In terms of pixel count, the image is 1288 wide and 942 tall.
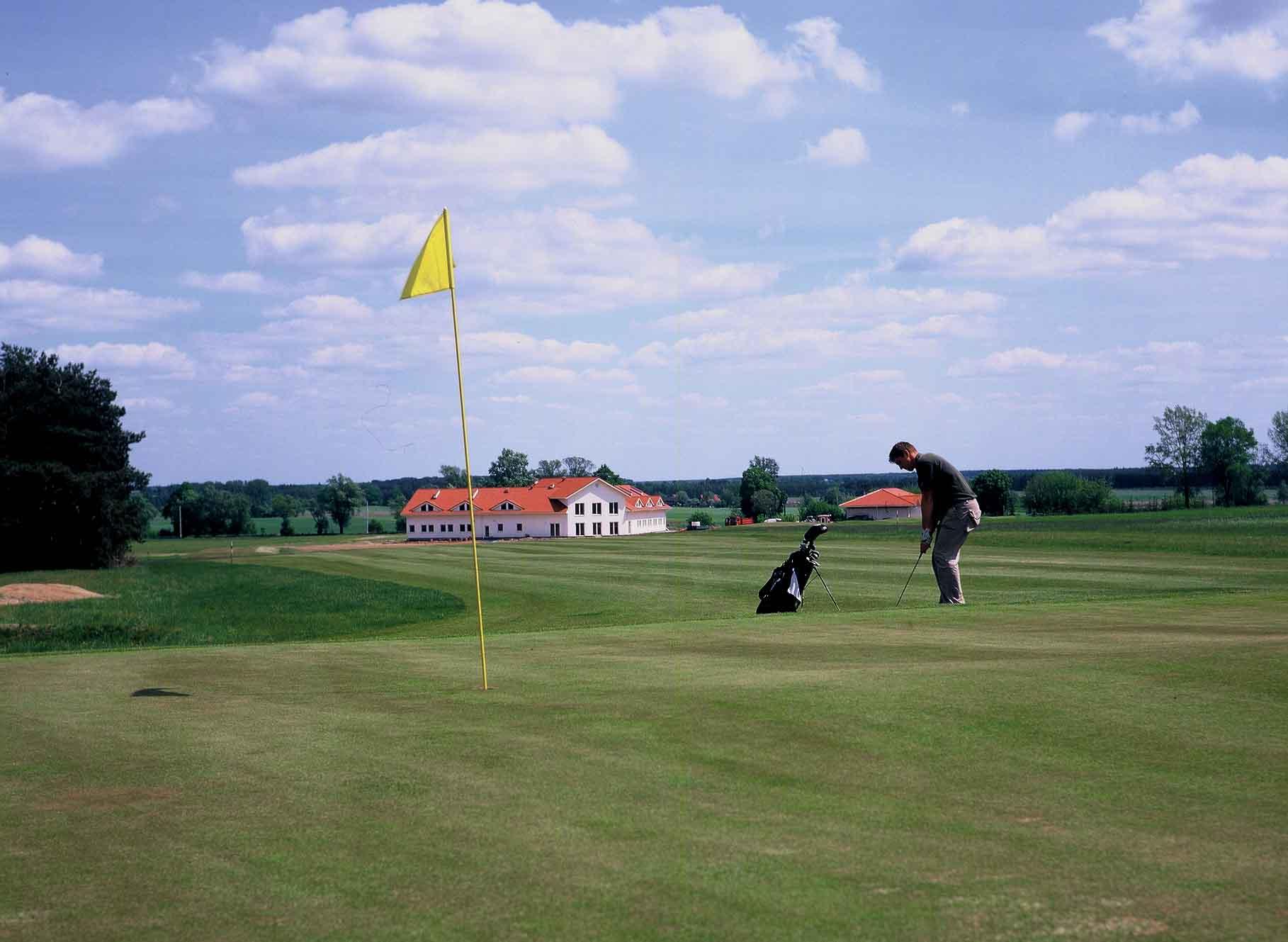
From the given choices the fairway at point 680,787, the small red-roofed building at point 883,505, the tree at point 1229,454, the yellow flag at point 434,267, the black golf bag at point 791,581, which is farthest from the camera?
the small red-roofed building at point 883,505

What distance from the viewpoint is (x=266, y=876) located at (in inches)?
222

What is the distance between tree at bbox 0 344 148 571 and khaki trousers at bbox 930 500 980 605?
82968mm

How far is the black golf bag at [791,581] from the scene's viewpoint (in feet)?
67.9

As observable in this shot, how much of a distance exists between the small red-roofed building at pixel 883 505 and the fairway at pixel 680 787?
549 feet

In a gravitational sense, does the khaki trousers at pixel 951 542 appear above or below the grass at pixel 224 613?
above

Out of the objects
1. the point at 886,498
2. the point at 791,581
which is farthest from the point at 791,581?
the point at 886,498

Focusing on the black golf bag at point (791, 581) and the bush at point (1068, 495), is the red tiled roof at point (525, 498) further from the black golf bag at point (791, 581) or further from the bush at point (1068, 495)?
the black golf bag at point (791, 581)

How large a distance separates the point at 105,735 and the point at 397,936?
Result: 5.59 metres

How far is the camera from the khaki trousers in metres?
17.8

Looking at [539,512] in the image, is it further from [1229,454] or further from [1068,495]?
[1229,454]

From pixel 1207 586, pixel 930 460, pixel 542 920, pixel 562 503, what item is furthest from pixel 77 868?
pixel 562 503

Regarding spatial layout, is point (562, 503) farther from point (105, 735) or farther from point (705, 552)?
point (105, 735)

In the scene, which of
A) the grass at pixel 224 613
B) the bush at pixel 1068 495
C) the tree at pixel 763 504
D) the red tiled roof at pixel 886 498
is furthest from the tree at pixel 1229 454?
the grass at pixel 224 613

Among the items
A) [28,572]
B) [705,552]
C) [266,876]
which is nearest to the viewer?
[266,876]
